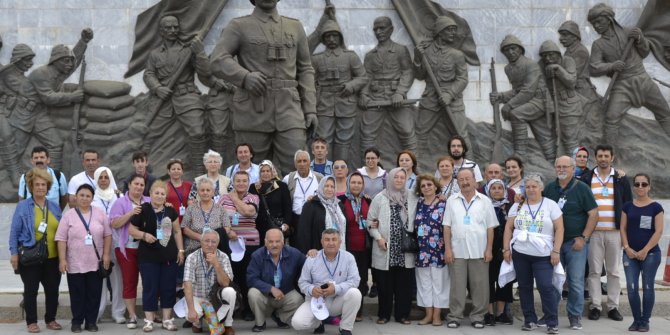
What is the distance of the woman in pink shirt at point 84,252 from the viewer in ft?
21.3

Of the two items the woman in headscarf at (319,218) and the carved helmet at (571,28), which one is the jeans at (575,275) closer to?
the woman in headscarf at (319,218)

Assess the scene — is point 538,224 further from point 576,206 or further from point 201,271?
point 201,271

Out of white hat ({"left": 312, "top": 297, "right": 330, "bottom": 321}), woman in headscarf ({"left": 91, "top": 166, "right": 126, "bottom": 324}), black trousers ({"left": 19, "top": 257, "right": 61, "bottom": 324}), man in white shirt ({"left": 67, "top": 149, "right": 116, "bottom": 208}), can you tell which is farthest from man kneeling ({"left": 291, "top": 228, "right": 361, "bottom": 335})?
man in white shirt ({"left": 67, "top": 149, "right": 116, "bottom": 208})

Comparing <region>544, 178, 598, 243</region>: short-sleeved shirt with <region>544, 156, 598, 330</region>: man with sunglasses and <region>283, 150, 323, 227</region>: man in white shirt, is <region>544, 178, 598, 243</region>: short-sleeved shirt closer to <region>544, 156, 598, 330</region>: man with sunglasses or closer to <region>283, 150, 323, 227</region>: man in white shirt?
<region>544, 156, 598, 330</region>: man with sunglasses

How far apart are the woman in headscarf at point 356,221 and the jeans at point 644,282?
212cm

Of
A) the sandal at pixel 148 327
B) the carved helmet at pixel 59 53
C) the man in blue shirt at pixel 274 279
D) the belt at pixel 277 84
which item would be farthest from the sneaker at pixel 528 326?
the carved helmet at pixel 59 53

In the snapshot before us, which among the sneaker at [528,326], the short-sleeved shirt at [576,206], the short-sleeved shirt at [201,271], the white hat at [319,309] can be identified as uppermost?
the short-sleeved shirt at [576,206]

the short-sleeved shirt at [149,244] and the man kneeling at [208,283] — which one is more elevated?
the short-sleeved shirt at [149,244]

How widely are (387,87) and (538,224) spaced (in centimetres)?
466

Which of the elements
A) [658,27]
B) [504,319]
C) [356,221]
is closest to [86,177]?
[356,221]

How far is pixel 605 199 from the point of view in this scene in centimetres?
704

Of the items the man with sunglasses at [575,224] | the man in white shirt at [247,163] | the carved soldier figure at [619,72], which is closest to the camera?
the man with sunglasses at [575,224]

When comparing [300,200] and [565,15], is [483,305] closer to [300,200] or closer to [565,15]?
[300,200]

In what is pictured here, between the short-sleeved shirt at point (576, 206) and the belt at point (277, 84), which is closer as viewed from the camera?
the short-sleeved shirt at point (576, 206)
